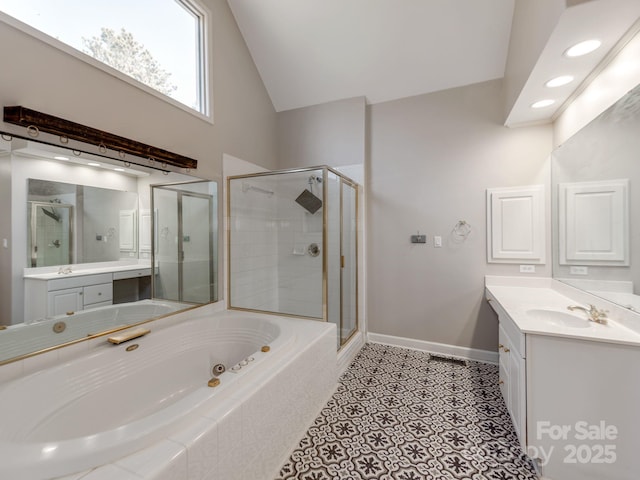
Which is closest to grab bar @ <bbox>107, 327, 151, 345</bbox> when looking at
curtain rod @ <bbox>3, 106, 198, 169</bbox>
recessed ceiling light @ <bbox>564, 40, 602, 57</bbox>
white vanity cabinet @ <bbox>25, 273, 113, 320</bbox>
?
white vanity cabinet @ <bbox>25, 273, 113, 320</bbox>

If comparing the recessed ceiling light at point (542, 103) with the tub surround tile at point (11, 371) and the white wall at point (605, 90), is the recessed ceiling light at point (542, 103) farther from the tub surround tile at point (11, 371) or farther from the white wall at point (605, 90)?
the tub surround tile at point (11, 371)

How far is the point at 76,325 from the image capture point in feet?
5.32

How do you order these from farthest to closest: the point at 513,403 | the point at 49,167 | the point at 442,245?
the point at 442,245, the point at 513,403, the point at 49,167

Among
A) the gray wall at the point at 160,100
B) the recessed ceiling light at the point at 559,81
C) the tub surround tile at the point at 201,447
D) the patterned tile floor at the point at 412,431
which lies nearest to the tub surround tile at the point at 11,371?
the tub surround tile at the point at 201,447

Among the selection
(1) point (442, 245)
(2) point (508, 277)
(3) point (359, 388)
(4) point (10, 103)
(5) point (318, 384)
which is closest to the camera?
(4) point (10, 103)

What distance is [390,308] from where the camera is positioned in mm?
3160

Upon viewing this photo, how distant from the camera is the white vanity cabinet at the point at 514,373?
1519 millimetres

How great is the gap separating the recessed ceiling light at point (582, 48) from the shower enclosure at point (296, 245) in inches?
67.4

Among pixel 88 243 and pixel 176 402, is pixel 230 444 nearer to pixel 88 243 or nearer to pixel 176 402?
pixel 176 402

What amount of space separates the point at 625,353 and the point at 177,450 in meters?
2.02

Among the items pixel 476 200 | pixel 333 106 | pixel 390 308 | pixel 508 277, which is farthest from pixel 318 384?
pixel 333 106

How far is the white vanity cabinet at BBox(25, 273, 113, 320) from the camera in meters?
1.48

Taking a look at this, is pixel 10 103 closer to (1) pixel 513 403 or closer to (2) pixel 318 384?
(2) pixel 318 384

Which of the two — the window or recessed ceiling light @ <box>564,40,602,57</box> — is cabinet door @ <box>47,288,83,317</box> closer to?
the window
